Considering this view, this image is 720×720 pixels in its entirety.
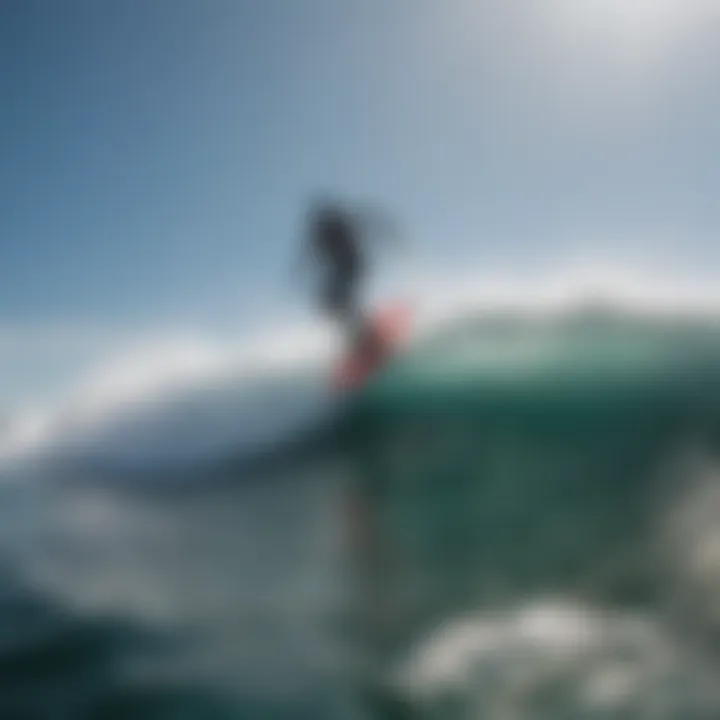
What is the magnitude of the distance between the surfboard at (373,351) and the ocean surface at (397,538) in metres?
0.15

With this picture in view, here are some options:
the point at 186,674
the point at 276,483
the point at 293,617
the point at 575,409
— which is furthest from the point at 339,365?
the point at 186,674

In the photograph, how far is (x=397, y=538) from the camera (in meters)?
6.80

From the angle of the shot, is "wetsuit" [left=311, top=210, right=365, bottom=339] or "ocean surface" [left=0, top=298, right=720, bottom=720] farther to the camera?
"wetsuit" [left=311, top=210, right=365, bottom=339]

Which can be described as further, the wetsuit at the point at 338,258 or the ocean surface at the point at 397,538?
the wetsuit at the point at 338,258

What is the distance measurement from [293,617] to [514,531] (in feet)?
6.39

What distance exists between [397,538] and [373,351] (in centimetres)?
192

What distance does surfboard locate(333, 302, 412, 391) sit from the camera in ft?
25.9

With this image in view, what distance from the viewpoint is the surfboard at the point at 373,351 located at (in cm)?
790

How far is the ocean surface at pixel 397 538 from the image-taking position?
4840 mm

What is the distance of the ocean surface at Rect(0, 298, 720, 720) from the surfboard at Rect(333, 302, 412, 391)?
15cm

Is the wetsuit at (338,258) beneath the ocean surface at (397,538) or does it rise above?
above

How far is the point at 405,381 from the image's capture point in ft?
27.0

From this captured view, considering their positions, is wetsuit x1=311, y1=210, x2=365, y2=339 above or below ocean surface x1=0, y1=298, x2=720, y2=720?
above

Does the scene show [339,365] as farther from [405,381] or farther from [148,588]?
[148,588]
